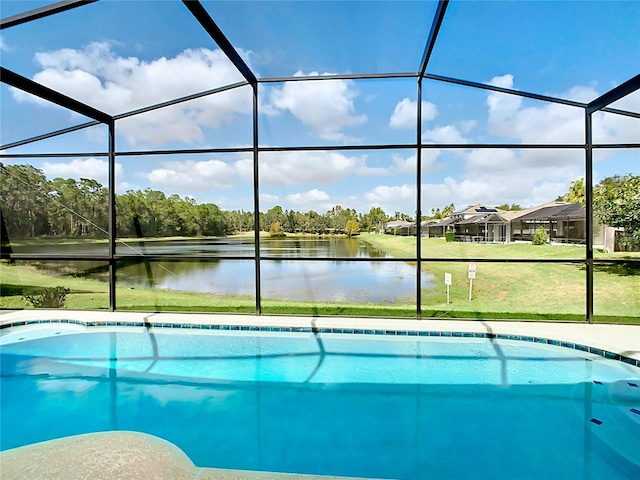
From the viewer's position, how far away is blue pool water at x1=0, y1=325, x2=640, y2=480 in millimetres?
2695

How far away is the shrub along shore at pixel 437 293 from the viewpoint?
600 cm

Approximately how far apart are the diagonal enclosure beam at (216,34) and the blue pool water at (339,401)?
379 cm

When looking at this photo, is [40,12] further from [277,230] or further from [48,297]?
[48,297]

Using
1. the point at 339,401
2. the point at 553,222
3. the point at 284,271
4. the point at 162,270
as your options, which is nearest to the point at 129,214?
the point at 162,270

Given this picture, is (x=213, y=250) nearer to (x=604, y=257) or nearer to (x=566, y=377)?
(x=566, y=377)

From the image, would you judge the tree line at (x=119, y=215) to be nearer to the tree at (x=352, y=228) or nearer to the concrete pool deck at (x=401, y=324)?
the tree at (x=352, y=228)

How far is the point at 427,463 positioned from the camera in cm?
263

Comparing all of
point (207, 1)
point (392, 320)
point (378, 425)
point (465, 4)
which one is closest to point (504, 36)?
point (465, 4)

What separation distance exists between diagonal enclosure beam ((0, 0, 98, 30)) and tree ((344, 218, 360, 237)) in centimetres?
457

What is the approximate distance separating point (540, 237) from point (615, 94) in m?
2.27

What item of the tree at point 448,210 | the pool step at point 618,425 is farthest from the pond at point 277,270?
the pool step at point 618,425

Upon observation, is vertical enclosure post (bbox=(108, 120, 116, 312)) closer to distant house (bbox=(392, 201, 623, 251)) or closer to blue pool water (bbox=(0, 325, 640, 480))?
blue pool water (bbox=(0, 325, 640, 480))

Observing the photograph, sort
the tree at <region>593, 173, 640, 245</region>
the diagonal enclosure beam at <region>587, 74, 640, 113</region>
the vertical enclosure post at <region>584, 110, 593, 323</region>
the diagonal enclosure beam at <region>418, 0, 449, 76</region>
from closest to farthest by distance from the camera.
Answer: the diagonal enclosure beam at <region>418, 0, 449, 76</region>
the diagonal enclosure beam at <region>587, 74, 640, 113</region>
the vertical enclosure post at <region>584, 110, 593, 323</region>
the tree at <region>593, 173, 640, 245</region>

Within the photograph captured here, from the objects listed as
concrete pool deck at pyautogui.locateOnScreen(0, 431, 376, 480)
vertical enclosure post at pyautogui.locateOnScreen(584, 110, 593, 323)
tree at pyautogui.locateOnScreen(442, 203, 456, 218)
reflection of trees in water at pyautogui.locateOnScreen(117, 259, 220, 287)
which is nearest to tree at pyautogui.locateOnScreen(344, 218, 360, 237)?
tree at pyautogui.locateOnScreen(442, 203, 456, 218)
